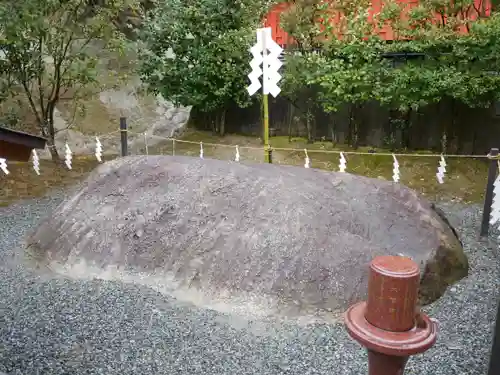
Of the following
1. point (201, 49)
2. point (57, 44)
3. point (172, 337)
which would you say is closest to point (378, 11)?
point (201, 49)

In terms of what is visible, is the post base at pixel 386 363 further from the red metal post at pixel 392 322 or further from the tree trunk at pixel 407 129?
the tree trunk at pixel 407 129

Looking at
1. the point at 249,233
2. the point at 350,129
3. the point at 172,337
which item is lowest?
the point at 172,337

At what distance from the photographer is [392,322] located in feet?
4.26

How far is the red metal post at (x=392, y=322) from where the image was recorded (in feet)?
4.20

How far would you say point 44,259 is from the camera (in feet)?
19.3

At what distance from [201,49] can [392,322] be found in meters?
9.97

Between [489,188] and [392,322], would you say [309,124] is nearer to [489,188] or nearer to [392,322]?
[489,188]

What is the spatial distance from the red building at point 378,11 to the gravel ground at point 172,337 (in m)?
6.33

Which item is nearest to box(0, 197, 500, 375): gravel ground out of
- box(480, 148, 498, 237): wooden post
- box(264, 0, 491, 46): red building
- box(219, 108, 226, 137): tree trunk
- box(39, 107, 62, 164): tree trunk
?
box(480, 148, 498, 237): wooden post

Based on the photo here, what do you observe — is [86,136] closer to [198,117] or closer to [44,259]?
[198,117]

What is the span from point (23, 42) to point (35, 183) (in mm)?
2764

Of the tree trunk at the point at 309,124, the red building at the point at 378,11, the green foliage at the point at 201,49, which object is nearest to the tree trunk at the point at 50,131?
the green foliage at the point at 201,49

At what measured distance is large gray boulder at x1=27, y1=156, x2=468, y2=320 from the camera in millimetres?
4801

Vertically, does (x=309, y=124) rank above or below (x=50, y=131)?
above
